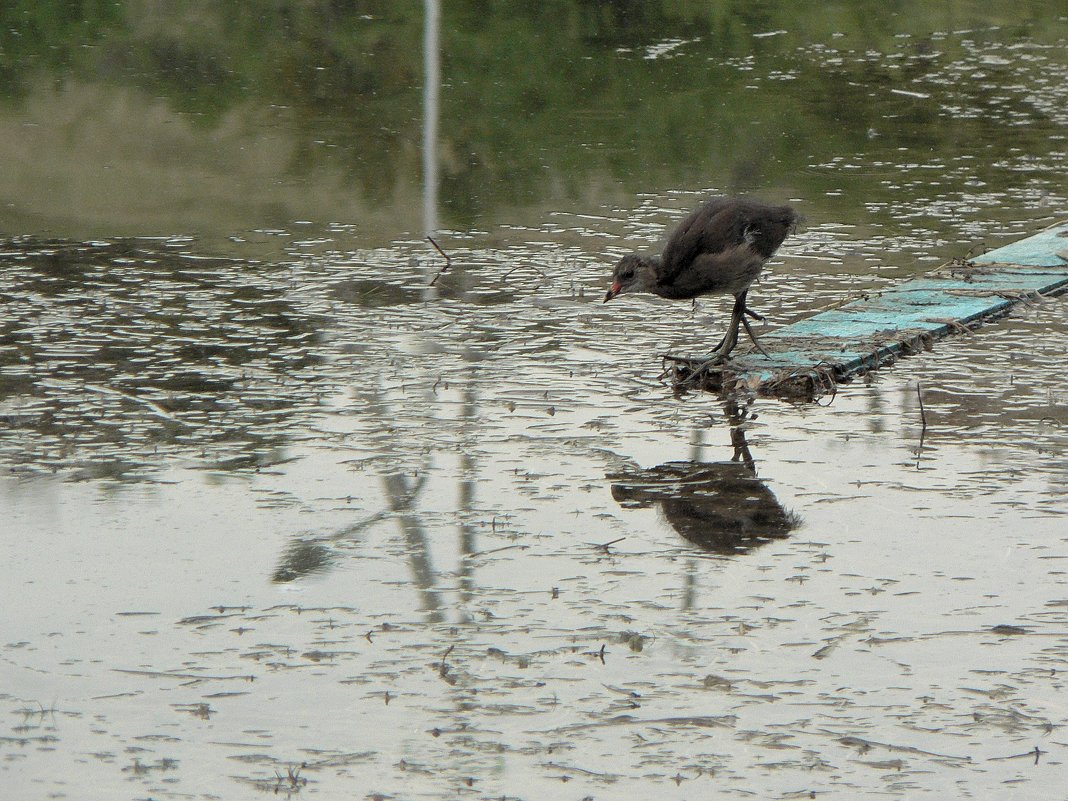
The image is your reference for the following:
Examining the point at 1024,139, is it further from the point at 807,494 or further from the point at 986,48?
the point at 807,494

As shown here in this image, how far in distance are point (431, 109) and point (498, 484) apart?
378 inches

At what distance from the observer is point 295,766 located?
4594mm

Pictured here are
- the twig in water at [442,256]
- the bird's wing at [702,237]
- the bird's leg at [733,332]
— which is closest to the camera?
the bird's wing at [702,237]

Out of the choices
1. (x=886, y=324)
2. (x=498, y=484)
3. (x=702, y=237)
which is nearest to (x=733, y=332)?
(x=702, y=237)

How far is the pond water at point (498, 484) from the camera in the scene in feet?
15.6

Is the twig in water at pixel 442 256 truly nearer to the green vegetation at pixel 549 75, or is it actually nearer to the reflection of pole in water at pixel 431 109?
the reflection of pole in water at pixel 431 109

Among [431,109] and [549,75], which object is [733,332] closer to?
[431,109]

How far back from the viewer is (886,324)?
8.92 m

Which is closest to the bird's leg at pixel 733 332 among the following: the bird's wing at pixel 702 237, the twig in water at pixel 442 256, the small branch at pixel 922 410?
the bird's wing at pixel 702 237

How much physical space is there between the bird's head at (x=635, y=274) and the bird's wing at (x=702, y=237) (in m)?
0.06

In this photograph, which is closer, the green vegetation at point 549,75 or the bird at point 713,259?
the bird at point 713,259

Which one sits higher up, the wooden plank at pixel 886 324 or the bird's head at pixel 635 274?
the bird's head at pixel 635 274

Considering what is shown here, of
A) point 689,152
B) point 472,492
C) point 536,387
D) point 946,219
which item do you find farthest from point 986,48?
point 472,492

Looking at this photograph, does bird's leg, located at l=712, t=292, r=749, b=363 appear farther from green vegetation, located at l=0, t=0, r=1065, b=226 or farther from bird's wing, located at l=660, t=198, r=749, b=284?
green vegetation, located at l=0, t=0, r=1065, b=226
